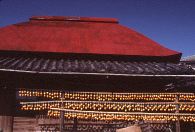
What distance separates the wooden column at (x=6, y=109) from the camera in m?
11.1

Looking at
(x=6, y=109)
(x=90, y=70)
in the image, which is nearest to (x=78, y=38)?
(x=90, y=70)

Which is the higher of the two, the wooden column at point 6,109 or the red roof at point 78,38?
the red roof at point 78,38

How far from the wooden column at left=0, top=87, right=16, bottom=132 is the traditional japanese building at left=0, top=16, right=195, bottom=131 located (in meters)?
0.04

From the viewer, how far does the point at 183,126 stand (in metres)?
12.3

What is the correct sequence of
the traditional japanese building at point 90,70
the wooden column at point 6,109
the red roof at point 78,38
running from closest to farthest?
the traditional japanese building at point 90,70
the wooden column at point 6,109
the red roof at point 78,38

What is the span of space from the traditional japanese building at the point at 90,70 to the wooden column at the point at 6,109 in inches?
1.5

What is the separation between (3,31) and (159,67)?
25.7 ft

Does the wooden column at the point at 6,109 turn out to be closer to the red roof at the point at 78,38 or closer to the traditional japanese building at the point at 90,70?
the traditional japanese building at the point at 90,70

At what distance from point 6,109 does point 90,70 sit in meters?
4.09

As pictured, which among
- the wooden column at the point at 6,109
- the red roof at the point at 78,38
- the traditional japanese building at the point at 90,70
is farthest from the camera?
the red roof at the point at 78,38

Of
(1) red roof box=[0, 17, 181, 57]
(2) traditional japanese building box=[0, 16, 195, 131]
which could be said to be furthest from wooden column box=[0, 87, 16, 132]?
(1) red roof box=[0, 17, 181, 57]

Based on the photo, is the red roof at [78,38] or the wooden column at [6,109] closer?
the wooden column at [6,109]

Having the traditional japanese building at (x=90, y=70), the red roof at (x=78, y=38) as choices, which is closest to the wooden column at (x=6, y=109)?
the traditional japanese building at (x=90, y=70)

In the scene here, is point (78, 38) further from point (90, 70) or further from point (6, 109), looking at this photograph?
point (6, 109)
